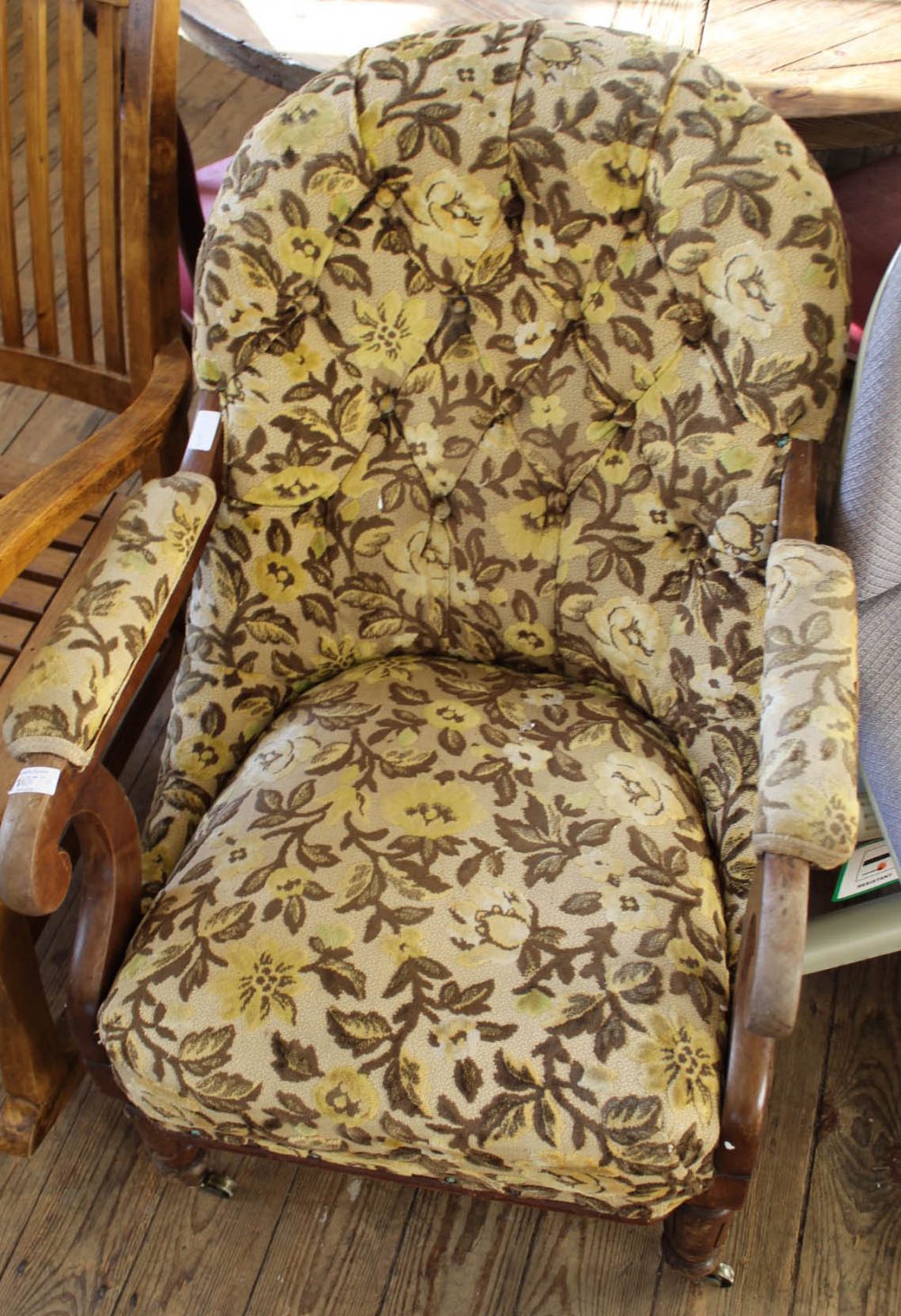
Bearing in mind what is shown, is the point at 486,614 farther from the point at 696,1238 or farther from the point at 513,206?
the point at 696,1238

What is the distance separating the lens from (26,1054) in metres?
1.27

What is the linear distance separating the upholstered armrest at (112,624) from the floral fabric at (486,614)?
9 cm

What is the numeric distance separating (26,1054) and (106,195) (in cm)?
90

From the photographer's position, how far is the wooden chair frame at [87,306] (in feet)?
3.86

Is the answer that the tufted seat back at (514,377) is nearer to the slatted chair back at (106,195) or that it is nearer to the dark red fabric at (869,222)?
the slatted chair back at (106,195)

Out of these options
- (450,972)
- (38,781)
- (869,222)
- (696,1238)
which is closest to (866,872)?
(696,1238)

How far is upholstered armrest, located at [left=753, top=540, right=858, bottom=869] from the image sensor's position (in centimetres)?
87

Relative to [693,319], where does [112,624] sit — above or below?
below

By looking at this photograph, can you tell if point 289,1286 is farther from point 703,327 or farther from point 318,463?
point 703,327

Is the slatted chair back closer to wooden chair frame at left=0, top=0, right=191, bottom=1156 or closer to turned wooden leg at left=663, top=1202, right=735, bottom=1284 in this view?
wooden chair frame at left=0, top=0, right=191, bottom=1156

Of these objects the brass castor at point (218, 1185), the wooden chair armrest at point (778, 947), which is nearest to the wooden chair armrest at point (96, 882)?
the brass castor at point (218, 1185)

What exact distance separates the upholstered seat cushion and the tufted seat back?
0.32 feet

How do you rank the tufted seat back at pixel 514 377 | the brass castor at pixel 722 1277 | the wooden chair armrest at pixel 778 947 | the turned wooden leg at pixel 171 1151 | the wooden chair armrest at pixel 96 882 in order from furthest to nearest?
the brass castor at pixel 722 1277, the turned wooden leg at pixel 171 1151, the tufted seat back at pixel 514 377, the wooden chair armrest at pixel 96 882, the wooden chair armrest at pixel 778 947

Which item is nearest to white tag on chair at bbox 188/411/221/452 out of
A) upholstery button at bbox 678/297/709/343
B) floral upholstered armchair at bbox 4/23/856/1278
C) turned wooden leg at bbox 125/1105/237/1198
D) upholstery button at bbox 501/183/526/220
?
floral upholstered armchair at bbox 4/23/856/1278
